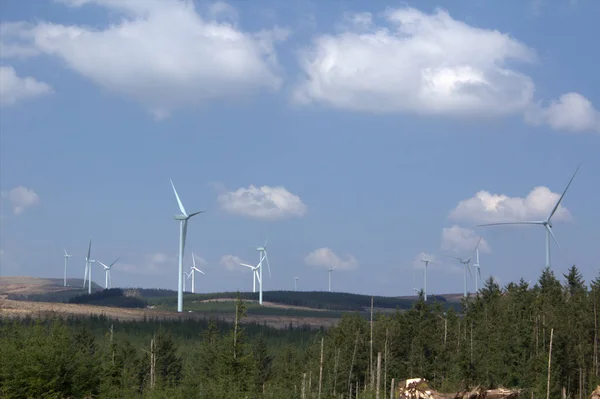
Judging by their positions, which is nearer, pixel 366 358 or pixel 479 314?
pixel 366 358

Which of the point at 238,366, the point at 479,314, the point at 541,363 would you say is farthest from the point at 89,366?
the point at 479,314

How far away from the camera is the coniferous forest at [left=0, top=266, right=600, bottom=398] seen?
5794cm

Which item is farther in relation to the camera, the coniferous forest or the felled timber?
the coniferous forest

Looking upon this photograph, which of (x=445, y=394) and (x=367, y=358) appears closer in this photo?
(x=445, y=394)

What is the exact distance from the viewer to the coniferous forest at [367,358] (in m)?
57.9

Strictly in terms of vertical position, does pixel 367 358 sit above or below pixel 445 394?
below

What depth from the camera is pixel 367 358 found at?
332ft

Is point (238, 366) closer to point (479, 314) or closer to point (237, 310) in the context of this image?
point (237, 310)

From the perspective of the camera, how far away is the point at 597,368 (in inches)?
3445

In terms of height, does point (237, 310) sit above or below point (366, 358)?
above

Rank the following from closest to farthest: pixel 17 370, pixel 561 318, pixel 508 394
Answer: pixel 508 394
pixel 17 370
pixel 561 318

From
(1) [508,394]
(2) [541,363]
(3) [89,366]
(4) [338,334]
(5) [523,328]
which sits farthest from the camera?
(4) [338,334]

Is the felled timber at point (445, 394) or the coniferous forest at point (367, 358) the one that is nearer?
the felled timber at point (445, 394)

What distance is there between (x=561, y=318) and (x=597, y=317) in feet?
14.9
